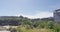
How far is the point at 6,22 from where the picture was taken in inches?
1268

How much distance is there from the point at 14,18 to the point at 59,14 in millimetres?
19113

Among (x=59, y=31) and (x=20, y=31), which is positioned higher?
(x=59, y=31)

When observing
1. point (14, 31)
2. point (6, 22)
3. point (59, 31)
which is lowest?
point (6, 22)

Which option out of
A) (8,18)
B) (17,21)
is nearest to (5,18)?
(8,18)

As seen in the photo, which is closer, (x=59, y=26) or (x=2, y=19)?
(x=59, y=26)

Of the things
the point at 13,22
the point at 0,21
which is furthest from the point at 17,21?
the point at 0,21

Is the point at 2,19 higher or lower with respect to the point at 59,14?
lower


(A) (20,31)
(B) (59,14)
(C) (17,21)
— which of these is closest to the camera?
(A) (20,31)

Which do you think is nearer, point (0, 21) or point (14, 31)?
point (14, 31)

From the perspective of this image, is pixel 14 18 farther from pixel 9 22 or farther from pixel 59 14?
pixel 59 14

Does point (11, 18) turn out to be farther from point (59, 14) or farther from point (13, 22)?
point (59, 14)

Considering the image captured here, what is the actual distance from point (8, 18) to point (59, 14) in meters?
19.4

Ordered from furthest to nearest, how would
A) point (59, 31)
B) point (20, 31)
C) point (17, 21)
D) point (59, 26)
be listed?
point (17, 21) < point (20, 31) < point (59, 31) < point (59, 26)

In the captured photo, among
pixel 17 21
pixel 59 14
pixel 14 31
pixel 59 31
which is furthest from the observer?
pixel 17 21
